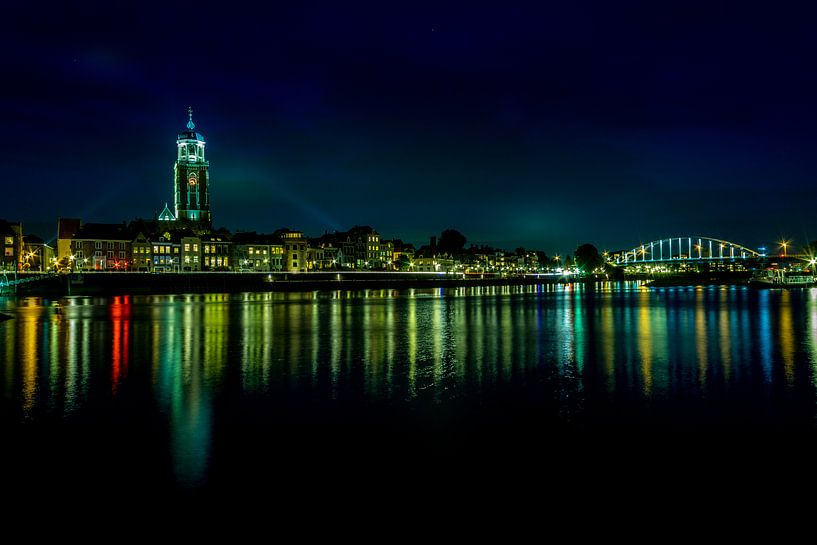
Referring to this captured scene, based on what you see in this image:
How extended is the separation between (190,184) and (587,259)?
111 m

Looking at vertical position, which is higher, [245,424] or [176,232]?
[176,232]

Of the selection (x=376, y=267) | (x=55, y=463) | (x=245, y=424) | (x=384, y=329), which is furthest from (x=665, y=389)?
(x=376, y=267)

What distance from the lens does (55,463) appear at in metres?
9.20

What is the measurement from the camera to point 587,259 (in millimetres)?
184125

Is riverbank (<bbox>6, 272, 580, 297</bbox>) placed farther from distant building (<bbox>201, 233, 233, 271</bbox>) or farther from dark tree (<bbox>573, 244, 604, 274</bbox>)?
dark tree (<bbox>573, 244, 604, 274</bbox>)

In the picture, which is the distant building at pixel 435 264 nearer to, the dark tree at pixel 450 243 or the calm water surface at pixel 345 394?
the dark tree at pixel 450 243

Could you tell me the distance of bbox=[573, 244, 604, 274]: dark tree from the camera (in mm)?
183750

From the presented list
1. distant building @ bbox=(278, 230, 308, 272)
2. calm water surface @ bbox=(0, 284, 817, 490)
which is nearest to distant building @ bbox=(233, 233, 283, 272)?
distant building @ bbox=(278, 230, 308, 272)

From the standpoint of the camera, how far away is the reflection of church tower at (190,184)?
16462 cm

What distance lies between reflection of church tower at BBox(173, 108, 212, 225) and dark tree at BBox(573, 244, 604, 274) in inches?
4071

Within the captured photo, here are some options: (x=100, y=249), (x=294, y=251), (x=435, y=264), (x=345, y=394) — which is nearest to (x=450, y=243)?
(x=435, y=264)

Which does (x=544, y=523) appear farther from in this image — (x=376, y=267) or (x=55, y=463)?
(x=376, y=267)

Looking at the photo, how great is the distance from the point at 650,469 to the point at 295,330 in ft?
77.5

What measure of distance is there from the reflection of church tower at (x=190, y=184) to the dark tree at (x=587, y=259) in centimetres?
10341
